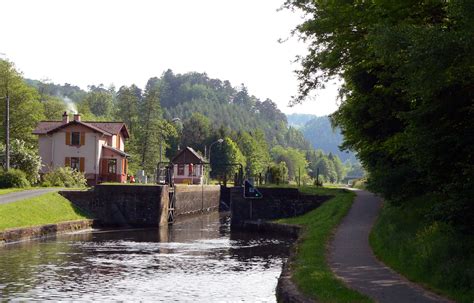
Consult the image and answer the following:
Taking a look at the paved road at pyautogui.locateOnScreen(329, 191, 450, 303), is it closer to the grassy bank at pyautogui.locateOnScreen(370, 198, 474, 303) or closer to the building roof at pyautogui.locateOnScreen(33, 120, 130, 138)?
the grassy bank at pyautogui.locateOnScreen(370, 198, 474, 303)

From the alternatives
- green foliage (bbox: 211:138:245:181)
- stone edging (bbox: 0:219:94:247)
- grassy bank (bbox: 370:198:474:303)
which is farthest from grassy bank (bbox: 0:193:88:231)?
green foliage (bbox: 211:138:245:181)

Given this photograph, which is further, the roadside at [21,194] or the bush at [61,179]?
the bush at [61,179]

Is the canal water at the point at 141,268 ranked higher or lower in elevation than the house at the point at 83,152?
lower

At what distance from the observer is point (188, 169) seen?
8506 cm

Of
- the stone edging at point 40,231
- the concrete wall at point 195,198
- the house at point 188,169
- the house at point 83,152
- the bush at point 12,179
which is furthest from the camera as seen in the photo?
the house at point 188,169

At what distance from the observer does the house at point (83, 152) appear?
5981cm

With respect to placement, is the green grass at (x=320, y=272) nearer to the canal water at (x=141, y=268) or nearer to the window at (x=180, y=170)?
the canal water at (x=141, y=268)

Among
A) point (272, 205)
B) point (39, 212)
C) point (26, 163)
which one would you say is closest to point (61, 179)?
point (26, 163)

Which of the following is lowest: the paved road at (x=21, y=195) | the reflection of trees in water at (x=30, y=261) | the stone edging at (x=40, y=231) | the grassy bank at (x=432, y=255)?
the reflection of trees in water at (x=30, y=261)

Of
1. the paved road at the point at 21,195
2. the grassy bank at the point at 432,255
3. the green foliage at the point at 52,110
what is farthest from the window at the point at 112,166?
the grassy bank at the point at 432,255

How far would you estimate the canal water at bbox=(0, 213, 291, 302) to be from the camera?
17.9 m

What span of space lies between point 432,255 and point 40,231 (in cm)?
2431

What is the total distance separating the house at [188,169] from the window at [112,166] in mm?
17470

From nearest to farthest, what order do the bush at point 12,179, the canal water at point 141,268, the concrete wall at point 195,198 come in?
the canal water at point 141,268 → the bush at point 12,179 → the concrete wall at point 195,198
